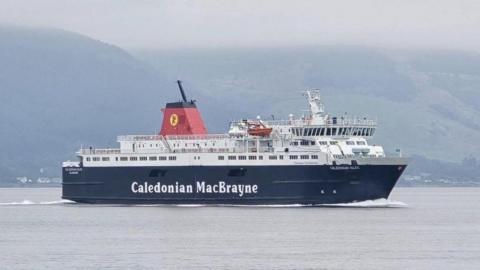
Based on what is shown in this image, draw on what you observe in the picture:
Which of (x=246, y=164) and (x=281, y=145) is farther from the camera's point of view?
(x=246, y=164)

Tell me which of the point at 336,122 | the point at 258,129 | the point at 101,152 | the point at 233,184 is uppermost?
the point at 336,122

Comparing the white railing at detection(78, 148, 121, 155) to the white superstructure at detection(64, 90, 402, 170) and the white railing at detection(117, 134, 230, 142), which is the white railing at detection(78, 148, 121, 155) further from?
the white superstructure at detection(64, 90, 402, 170)

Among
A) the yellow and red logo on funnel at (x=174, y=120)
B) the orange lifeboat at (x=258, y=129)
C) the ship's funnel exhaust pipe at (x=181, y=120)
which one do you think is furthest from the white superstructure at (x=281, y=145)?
the yellow and red logo on funnel at (x=174, y=120)

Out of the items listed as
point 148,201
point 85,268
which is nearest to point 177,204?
point 148,201

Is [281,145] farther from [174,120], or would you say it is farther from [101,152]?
[101,152]

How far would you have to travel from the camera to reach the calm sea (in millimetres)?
76000

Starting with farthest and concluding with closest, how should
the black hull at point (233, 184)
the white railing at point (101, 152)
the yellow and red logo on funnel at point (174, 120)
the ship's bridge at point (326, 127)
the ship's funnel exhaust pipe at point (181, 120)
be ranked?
the yellow and red logo on funnel at point (174, 120)
the ship's funnel exhaust pipe at point (181, 120)
the white railing at point (101, 152)
the ship's bridge at point (326, 127)
the black hull at point (233, 184)

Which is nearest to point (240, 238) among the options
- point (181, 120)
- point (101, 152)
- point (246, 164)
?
point (246, 164)

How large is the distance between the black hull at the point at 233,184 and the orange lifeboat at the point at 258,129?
8.58 ft

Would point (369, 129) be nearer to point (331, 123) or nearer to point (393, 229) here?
point (331, 123)

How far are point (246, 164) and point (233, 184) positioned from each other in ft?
5.84

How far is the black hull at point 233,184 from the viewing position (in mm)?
110312

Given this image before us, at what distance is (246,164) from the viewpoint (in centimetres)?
11319

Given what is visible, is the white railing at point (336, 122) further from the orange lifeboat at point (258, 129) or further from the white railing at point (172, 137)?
the white railing at point (172, 137)
